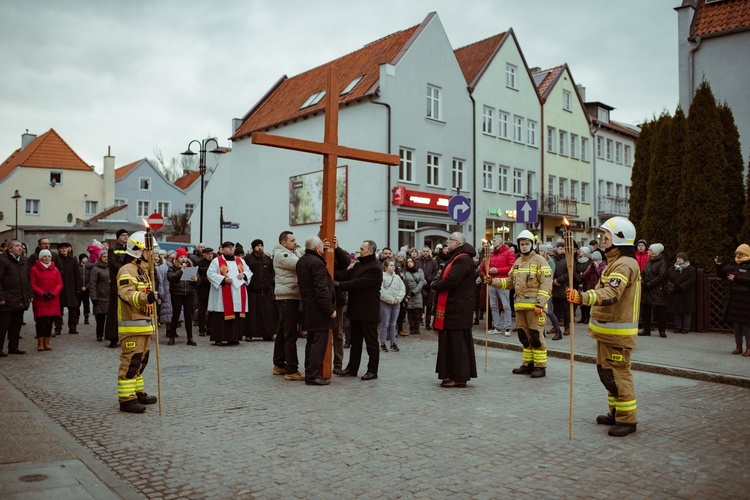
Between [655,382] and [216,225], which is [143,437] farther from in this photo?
[216,225]

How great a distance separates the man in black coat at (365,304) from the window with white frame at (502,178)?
28.1m

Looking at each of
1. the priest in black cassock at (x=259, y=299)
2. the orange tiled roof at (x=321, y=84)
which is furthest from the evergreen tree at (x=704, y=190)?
the orange tiled roof at (x=321, y=84)

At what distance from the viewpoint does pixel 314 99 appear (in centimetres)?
3562

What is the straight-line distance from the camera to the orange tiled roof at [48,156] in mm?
57750

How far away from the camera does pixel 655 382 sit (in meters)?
9.77

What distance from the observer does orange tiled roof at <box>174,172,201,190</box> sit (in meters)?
69.9

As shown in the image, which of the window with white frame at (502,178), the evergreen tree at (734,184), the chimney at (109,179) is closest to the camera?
the evergreen tree at (734,184)

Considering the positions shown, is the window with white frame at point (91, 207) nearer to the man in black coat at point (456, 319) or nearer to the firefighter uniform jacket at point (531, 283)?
the firefighter uniform jacket at point (531, 283)

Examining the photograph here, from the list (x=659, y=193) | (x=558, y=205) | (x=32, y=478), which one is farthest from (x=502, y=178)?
(x=32, y=478)

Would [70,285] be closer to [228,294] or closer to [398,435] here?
[228,294]

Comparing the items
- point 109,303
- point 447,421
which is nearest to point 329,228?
point 447,421

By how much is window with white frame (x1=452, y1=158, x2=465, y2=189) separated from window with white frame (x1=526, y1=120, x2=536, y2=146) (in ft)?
21.9

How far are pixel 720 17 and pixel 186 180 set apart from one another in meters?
57.8

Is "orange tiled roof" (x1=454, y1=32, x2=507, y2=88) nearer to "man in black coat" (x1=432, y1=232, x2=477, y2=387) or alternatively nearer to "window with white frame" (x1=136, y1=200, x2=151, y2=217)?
"man in black coat" (x1=432, y1=232, x2=477, y2=387)
